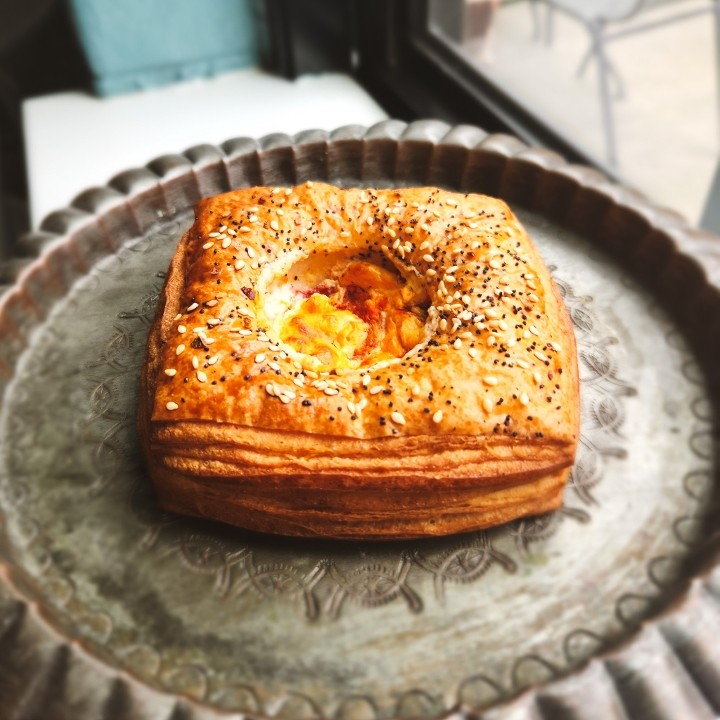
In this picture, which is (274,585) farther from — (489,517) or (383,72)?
(383,72)

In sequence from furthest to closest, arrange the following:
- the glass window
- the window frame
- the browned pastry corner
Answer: the window frame < the glass window < the browned pastry corner

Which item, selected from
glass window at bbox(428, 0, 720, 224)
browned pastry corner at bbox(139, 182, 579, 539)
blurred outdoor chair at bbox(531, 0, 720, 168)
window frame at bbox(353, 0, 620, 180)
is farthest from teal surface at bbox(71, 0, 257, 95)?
browned pastry corner at bbox(139, 182, 579, 539)

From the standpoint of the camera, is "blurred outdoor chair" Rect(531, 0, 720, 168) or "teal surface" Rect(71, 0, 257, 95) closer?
"blurred outdoor chair" Rect(531, 0, 720, 168)

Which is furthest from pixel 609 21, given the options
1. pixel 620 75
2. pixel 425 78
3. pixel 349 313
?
pixel 349 313

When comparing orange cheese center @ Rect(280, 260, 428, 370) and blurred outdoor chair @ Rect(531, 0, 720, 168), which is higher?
blurred outdoor chair @ Rect(531, 0, 720, 168)

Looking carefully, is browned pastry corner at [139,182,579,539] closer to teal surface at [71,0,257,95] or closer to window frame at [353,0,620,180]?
window frame at [353,0,620,180]

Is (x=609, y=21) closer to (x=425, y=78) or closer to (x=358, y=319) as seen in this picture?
(x=425, y=78)

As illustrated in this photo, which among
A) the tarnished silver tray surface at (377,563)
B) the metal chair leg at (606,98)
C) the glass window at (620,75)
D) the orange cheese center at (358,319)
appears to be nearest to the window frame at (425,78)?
the glass window at (620,75)

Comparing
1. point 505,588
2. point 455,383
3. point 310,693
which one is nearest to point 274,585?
point 310,693
